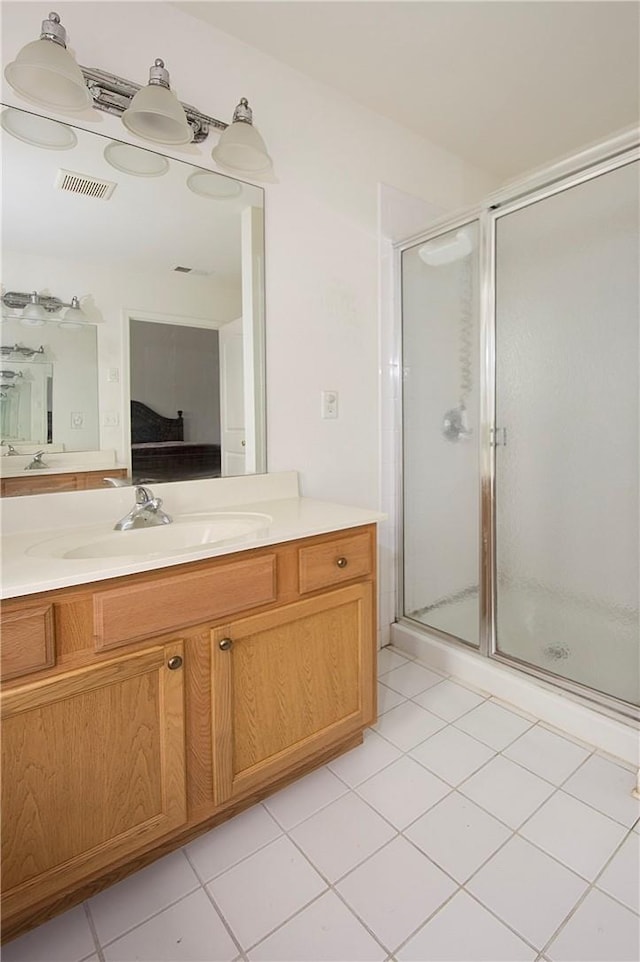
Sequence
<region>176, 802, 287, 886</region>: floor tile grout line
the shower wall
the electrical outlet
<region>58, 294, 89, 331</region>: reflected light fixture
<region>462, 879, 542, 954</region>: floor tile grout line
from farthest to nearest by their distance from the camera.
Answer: the electrical outlet, the shower wall, <region>58, 294, 89, 331</region>: reflected light fixture, <region>176, 802, 287, 886</region>: floor tile grout line, <region>462, 879, 542, 954</region>: floor tile grout line

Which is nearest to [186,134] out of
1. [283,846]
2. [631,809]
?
[283,846]

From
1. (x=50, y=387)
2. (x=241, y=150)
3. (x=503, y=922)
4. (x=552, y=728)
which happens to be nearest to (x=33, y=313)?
(x=50, y=387)

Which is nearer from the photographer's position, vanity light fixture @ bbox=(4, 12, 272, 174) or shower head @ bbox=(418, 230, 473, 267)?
vanity light fixture @ bbox=(4, 12, 272, 174)

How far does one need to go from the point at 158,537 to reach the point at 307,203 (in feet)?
4.52

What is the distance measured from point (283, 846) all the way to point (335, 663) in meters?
0.45

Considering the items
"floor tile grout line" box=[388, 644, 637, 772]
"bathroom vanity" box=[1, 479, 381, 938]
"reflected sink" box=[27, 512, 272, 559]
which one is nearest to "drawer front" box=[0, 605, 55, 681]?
"bathroom vanity" box=[1, 479, 381, 938]

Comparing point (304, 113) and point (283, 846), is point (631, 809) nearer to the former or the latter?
point (283, 846)

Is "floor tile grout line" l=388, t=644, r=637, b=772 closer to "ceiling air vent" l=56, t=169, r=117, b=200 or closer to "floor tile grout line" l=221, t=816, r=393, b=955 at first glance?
"floor tile grout line" l=221, t=816, r=393, b=955

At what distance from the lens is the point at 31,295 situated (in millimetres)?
1306

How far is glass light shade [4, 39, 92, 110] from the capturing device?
116 centimetres

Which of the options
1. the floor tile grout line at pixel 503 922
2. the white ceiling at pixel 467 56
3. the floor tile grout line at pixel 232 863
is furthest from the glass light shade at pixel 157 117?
the floor tile grout line at pixel 503 922

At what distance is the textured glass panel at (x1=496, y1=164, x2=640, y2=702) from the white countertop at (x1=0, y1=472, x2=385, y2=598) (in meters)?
0.76

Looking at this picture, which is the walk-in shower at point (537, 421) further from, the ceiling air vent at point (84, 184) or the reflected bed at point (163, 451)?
the ceiling air vent at point (84, 184)

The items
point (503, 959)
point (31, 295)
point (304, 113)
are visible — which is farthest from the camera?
point (304, 113)
